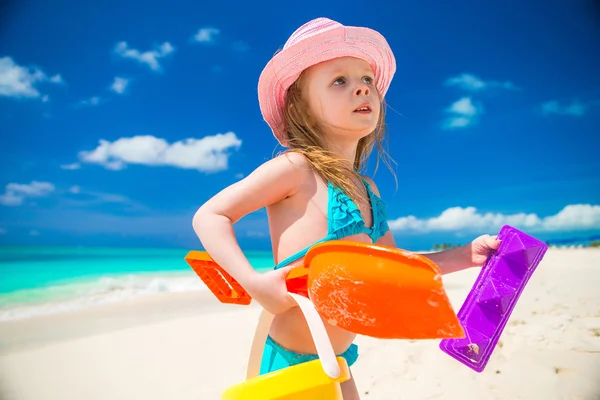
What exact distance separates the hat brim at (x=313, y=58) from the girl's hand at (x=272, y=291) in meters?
0.65

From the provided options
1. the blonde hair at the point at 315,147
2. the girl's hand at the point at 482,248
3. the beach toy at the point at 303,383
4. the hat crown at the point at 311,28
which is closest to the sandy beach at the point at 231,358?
the girl's hand at the point at 482,248

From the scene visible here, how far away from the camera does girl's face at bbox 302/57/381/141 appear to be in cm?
130

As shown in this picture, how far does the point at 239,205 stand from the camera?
3.59ft

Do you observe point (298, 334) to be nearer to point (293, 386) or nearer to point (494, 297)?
point (293, 386)

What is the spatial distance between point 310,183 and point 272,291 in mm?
395

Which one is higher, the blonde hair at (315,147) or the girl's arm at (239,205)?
the blonde hair at (315,147)

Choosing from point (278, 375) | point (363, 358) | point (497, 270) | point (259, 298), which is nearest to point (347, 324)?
point (278, 375)

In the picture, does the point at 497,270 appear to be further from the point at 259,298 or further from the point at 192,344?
the point at 192,344

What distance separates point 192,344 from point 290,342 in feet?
8.63

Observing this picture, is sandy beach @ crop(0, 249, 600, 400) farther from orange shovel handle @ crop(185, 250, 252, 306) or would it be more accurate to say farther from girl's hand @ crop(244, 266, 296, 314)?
girl's hand @ crop(244, 266, 296, 314)

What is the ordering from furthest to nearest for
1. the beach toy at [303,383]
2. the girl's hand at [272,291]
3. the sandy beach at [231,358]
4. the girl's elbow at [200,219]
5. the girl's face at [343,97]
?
the sandy beach at [231,358]
the girl's face at [343,97]
the girl's elbow at [200,219]
the girl's hand at [272,291]
the beach toy at [303,383]

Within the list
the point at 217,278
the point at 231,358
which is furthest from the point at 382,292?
the point at 231,358

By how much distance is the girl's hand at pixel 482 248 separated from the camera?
1216mm

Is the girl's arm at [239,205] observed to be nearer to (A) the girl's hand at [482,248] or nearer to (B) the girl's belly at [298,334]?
(B) the girl's belly at [298,334]
